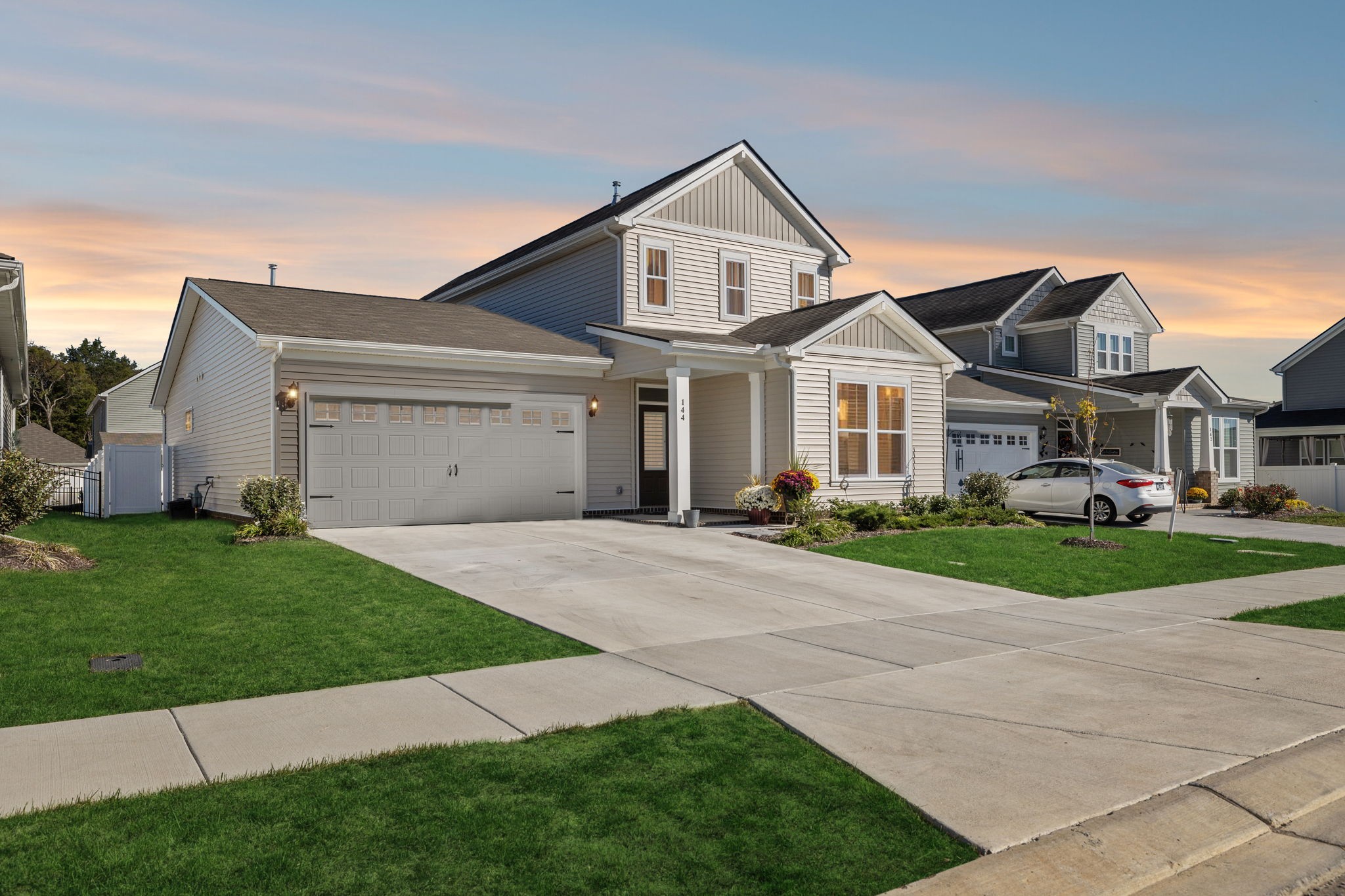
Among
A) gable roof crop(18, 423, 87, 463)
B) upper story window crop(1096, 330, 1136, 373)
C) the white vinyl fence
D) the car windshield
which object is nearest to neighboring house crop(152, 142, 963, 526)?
the car windshield

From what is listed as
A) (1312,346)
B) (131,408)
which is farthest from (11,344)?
(1312,346)

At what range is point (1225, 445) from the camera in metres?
30.9

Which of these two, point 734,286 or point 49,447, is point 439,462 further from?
point 49,447

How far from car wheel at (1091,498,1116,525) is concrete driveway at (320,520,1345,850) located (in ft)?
21.8

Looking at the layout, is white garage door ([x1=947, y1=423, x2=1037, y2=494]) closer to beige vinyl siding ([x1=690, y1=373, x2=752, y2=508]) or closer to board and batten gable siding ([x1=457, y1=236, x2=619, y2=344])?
beige vinyl siding ([x1=690, y1=373, x2=752, y2=508])

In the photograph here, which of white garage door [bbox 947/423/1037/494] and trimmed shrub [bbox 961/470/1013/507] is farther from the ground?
white garage door [bbox 947/423/1037/494]

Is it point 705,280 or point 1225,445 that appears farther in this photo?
point 1225,445

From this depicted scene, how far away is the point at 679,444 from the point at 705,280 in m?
5.44

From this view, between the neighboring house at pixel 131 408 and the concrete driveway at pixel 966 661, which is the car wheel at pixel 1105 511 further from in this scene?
the neighboring house at pixel 131 408

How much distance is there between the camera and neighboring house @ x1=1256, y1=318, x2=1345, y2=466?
36.2m

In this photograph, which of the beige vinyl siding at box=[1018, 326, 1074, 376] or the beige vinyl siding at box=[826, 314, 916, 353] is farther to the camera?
the beige vinyl siding at box=[1018, 326, 1074, 376]

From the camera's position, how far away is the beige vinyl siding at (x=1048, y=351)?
101 feet

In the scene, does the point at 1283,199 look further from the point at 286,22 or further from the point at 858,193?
the point at 286,22

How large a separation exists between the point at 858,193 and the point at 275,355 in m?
12.8
